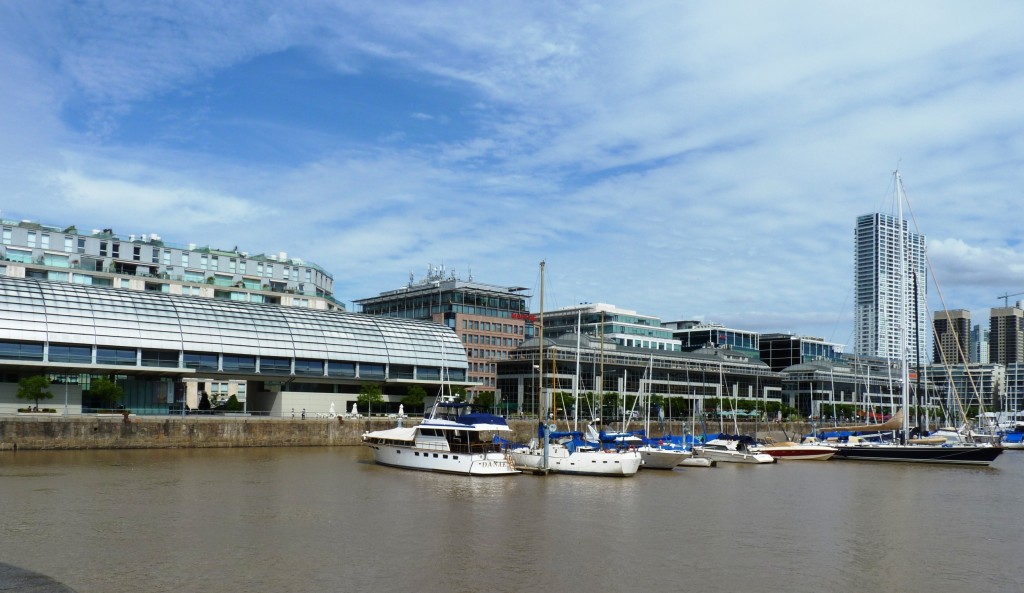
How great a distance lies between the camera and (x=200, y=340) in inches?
5005

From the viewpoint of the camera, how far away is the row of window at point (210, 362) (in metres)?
113

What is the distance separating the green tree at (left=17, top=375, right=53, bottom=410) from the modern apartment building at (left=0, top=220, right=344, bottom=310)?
148 ft

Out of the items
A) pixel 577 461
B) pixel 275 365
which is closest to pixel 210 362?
pixel 275 365

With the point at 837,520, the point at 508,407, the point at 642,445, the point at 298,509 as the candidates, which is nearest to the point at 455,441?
the point at 642,445

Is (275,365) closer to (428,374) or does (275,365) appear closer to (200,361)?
(200,361)

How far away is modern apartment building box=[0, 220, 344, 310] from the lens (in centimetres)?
16425

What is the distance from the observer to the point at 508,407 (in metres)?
196

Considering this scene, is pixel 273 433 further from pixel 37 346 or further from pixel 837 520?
pixel 837 520

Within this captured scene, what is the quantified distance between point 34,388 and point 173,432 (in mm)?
19502

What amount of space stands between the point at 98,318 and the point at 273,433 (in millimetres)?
30257

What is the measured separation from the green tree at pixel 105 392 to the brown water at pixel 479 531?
28.5m

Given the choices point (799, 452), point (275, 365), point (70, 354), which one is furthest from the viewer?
point (275, 365)

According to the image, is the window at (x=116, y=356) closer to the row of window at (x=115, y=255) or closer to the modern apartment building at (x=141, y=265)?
the modern apartment building at (x=141, y=265)

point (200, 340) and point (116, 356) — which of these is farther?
point (200, 340)
